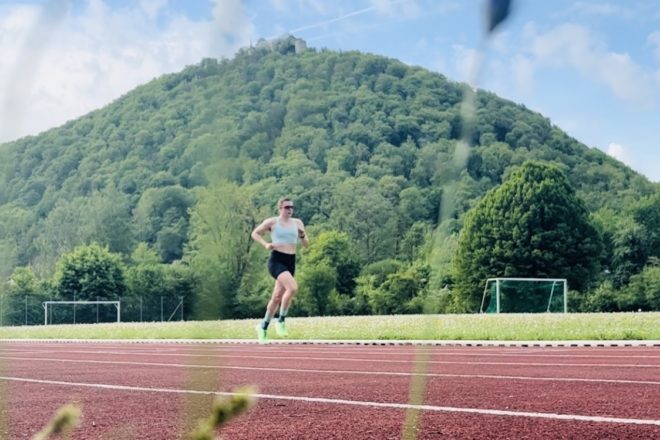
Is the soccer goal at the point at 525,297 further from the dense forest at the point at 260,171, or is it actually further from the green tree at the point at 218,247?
the green tree at the point at 218,247

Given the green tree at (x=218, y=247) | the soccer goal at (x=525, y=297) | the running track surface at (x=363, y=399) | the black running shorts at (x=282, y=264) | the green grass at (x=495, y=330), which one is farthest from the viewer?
the soccer goal at (x=525, y=297)

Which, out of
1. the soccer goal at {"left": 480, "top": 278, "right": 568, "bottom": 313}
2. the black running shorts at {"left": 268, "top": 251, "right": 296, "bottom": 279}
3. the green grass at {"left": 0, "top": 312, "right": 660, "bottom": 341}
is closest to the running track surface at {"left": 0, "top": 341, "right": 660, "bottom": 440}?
the black running shorts at {"left": 268, "top": 251, "right": 296, "bottom": 279}

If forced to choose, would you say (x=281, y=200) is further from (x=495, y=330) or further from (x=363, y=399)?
(x=495, y=330)

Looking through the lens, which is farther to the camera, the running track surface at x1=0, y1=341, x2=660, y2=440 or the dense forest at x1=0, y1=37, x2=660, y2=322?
the running track surface at x1=0, y1=341, x2=660, y2=440

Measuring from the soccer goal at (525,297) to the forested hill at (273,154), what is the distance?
1093 inches

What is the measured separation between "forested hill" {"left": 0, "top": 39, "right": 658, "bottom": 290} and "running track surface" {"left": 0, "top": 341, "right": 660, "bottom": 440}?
143mm

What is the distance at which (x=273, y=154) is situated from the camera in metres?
0.71

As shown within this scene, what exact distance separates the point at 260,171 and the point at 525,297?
29527mm

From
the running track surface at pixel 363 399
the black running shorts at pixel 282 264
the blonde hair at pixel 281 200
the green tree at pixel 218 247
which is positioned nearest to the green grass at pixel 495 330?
the black running shorts at pixel 282 264

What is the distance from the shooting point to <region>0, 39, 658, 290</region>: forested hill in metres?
0.65

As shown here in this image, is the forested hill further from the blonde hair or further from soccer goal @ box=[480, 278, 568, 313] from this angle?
soccer goal @ box=[480, 278, 568, 313]

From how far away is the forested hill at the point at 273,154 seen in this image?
2.12 feet

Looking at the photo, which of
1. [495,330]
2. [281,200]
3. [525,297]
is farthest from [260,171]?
[525,297]

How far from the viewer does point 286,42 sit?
671mm
